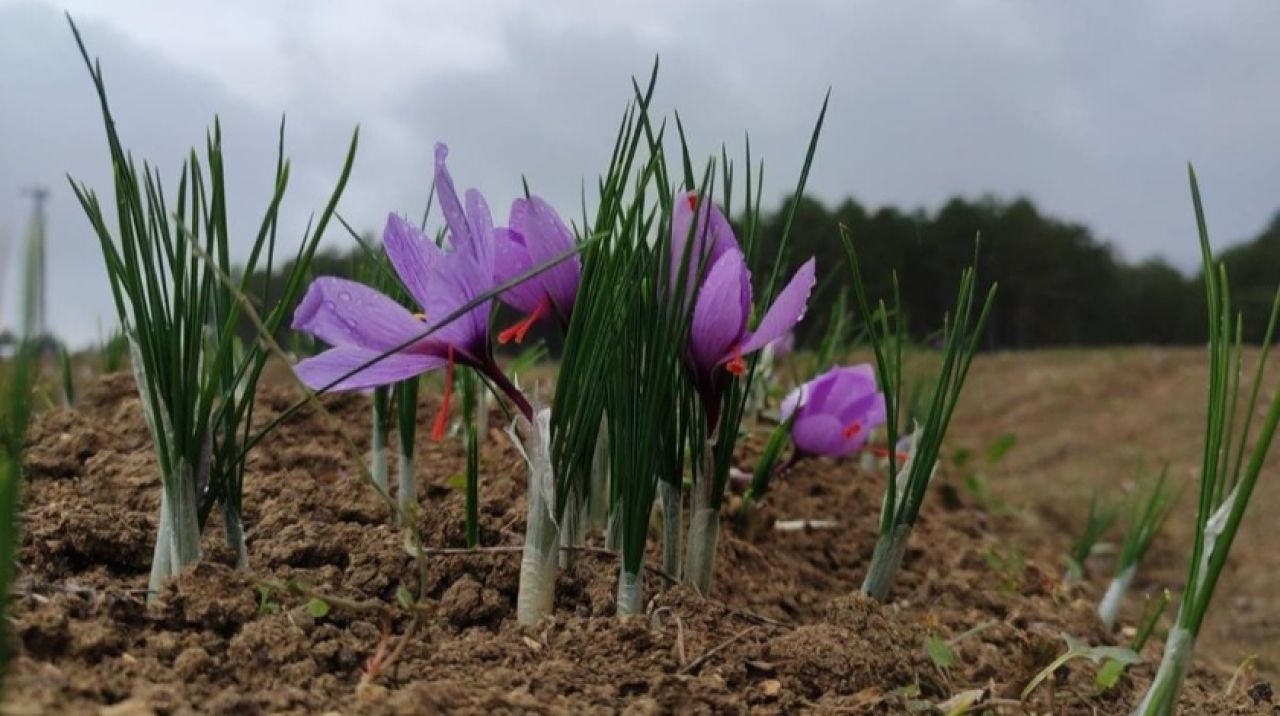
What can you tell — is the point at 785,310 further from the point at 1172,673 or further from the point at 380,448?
the point at 380,448

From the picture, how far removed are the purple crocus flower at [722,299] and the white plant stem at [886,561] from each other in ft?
0.94

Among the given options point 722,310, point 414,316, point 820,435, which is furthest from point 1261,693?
point 414,316

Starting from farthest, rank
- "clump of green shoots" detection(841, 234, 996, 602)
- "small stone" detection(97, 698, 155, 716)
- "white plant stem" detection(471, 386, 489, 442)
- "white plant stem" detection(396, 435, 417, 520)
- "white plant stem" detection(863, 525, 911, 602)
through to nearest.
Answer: "white plant stem" detection(471, 386, 489, 442) → "white plant stem" detection(396, 435, 417, 520) → "white plant stem" detection(863, 525, 911, 602) → "clump of green shoots" detection(841, 234, 996, 602) → "small stone" detection(97, 698, 155, 716)

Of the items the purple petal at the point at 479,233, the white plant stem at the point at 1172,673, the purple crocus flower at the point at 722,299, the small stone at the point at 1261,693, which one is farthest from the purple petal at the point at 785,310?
the small stone at the point at 1261,693

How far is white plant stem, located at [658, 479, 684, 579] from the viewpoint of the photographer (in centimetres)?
113

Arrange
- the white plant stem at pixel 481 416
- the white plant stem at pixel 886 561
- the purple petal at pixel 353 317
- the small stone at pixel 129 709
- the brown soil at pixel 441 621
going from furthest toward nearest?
the white plant stem at pixel 481 416 < the white plant stem at pixel 886 561 < the purple petal at pixel 353 317 < the brown soil at pixel 441 621 < the small stone at pixel 129 709

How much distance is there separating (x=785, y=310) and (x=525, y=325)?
0.23 meters

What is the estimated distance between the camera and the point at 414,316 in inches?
40.6

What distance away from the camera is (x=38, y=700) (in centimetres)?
73

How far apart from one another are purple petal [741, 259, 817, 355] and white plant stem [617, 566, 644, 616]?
23cm

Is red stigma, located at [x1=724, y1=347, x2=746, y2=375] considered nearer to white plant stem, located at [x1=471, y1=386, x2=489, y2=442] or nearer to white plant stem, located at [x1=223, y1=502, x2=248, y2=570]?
white plant stem, located at [x1=223, y1=502, x2=248, y2=570]

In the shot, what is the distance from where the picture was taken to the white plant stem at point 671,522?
1.13 meters

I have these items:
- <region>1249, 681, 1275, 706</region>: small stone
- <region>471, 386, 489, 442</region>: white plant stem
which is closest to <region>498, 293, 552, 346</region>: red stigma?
<region>471, 386, 489, 442</region>: white plant stem

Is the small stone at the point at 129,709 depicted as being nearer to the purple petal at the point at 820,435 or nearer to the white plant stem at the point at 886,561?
the white plant stem at the point at 886,561
